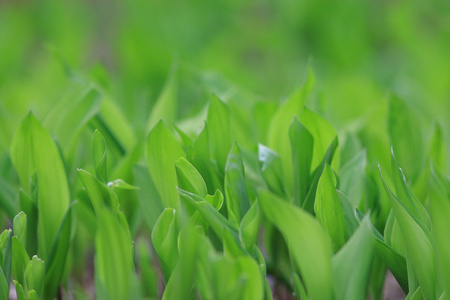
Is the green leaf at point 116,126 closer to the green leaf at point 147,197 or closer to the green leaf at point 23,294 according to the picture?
the green leaf at point 147,197

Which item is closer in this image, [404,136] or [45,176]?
[45,176]

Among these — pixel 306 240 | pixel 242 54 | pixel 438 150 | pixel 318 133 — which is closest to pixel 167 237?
pixel 306 240

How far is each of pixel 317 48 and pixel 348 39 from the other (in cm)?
18

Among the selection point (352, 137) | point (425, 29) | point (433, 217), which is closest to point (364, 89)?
point (352, 137)

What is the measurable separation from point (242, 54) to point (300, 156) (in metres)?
1.65

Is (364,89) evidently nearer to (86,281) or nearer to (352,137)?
(352,137)

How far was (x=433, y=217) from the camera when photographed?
0.59 meters

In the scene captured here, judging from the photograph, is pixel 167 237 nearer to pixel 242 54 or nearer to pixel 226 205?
pixel 226 205

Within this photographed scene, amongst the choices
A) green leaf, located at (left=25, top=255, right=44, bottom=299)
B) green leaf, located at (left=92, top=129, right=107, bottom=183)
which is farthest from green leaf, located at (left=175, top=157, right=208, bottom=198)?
green leaf, located at (left=25, top=255, right=44, bottom=299)

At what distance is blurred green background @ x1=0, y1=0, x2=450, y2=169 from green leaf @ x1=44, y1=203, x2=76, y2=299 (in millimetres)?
297

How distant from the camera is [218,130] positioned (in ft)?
2.70

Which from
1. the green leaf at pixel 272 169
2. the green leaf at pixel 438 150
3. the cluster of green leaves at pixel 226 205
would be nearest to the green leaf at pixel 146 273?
the cluster of green leaves at pixel 226 205

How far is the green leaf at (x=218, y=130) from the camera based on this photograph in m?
0.81

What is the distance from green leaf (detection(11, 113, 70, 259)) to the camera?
815mm
